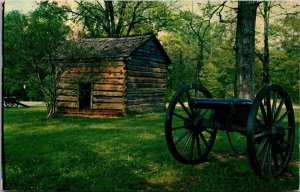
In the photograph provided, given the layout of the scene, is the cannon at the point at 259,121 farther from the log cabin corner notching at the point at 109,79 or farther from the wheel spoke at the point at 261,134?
the log cabin corner notching at the point at 109,79

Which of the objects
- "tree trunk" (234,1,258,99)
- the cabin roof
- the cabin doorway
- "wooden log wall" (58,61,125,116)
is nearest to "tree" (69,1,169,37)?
the cabin roof

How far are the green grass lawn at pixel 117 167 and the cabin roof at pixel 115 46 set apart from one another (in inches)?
326

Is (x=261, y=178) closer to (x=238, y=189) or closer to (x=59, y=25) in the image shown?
(x=238, y=189)

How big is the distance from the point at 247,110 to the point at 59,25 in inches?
411

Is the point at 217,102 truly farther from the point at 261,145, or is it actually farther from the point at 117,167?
the point at 117,167

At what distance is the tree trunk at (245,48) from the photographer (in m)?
8.86

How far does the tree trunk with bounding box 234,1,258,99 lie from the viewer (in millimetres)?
8859

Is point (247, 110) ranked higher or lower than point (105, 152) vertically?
higher

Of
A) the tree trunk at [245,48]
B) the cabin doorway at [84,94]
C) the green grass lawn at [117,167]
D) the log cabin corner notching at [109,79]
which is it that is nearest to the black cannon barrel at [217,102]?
the green grass lawn at [117,167]

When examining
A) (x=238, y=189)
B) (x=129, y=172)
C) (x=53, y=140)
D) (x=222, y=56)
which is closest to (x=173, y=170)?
(x=129, y=172)

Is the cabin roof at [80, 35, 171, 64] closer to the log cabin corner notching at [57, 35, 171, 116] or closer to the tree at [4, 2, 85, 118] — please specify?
the log cabin corner notching at [57, 35, 171, 116]

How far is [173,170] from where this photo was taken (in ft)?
21.2

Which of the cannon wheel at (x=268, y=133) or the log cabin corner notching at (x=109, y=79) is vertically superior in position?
the log cabin corner notching at (x=109, y=79)

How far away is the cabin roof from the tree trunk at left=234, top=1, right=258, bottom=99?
9.04 metres
